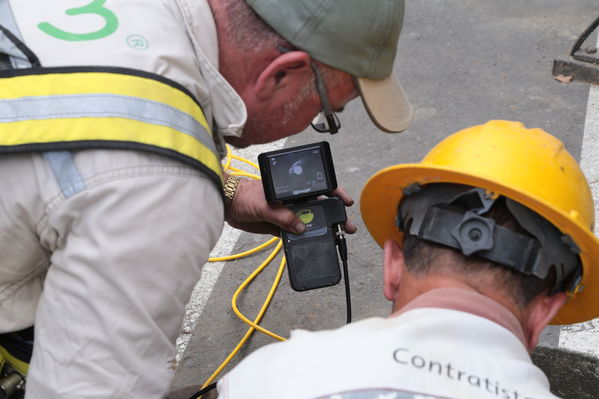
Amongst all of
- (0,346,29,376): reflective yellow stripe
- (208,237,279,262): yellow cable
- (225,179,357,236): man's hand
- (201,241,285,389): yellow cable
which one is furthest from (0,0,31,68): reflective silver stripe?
(208,237,279,262): yellow cable

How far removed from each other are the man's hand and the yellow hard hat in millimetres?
526

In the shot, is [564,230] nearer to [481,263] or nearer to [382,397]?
[481,263]

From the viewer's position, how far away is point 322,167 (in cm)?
227

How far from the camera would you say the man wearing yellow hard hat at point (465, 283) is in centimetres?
116

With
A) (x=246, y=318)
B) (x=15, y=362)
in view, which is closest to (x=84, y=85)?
(x=15, y=362)

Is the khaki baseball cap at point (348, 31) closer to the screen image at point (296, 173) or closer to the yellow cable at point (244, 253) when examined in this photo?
the screen image at point (296, 173)

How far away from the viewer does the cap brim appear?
1.87 m

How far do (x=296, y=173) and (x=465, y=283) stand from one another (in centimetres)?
91

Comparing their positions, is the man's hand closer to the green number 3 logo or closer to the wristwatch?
the wristwatch

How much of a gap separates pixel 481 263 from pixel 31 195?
878 mm

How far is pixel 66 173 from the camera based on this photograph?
1.38 metres

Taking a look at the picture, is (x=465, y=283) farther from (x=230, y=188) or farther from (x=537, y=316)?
(x=230, y=188)

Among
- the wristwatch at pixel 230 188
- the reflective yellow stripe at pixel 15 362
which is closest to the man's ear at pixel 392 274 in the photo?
the wristwatch at pixel 230 188

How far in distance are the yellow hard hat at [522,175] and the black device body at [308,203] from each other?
1.54ft
